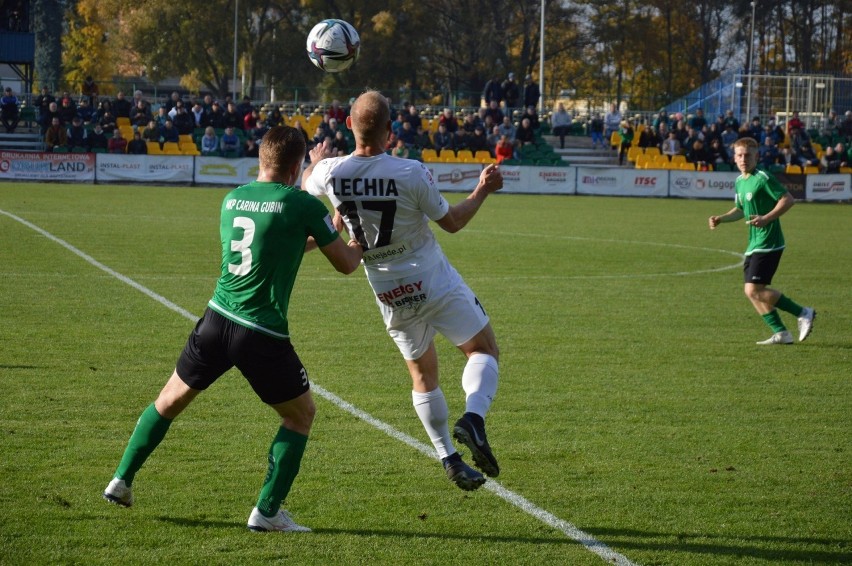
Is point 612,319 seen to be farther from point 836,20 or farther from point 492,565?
point 836,20

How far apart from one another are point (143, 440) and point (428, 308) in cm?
157

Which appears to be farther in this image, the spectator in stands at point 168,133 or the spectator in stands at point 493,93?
the spectator in stands at point 493,93

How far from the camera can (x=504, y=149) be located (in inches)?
1455

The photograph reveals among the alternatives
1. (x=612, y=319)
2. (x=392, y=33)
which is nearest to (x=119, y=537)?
(x=612, y=319)

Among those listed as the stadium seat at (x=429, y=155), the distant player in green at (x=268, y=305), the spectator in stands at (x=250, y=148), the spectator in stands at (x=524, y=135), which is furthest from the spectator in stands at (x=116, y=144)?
the distant player in green at (x=268, y=305)

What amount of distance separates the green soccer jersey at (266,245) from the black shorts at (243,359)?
0.17 ft

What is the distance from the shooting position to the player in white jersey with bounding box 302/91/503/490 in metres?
5.61

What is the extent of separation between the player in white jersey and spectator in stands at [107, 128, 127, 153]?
3059 centimetres

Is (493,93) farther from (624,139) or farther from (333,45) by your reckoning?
(333,45)

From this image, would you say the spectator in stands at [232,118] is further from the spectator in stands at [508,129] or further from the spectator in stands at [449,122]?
the spectator in stands at [508,129]

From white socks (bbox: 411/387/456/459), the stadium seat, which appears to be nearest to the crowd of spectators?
the stadium seat

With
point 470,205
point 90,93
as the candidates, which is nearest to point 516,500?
point 470,205

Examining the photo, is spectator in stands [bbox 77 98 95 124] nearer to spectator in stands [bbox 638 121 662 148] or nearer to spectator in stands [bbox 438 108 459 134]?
spectator in stands [bbox 438 108 459 134]

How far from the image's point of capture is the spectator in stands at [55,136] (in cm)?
3456
